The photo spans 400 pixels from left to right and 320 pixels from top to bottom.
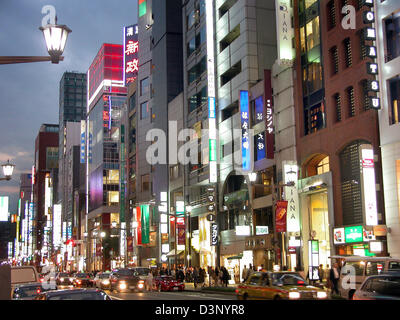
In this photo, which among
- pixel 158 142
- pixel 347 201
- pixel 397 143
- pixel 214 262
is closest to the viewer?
pixel 397 143

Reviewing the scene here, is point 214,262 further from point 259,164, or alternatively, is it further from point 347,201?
point 347,201

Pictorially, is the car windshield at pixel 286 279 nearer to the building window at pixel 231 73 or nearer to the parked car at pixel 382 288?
the parked car at pixel 382 288

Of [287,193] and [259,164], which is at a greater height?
[259,164]

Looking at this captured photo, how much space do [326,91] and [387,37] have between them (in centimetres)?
689

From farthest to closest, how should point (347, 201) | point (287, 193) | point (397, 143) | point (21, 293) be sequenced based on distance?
point (287, 193) → point (347, 201) → point (397, 143) → point (21, 293)

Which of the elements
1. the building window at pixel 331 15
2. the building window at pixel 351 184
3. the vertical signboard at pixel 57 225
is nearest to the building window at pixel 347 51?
the building window at pixel 331 15

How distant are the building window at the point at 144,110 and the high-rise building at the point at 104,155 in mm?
30863

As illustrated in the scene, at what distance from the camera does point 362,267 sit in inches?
1035

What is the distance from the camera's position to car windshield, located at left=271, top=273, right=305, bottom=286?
77.2 feet

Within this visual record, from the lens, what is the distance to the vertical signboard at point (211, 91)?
5800 centimetres

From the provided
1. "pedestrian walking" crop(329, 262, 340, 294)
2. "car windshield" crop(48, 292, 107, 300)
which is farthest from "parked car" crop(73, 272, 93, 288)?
"car windshield" crop(48, 292, 107, 300)

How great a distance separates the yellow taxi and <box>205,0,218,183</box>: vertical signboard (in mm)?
32684

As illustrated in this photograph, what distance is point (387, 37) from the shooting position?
1405 inches

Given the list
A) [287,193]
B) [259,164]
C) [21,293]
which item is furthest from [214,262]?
[21,293]
